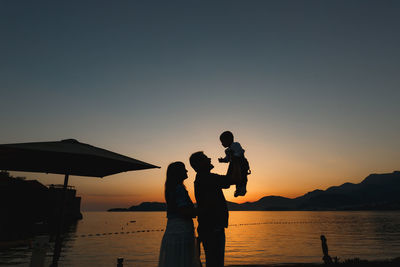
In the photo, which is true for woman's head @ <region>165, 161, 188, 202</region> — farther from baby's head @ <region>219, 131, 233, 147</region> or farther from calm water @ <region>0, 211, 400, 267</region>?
calm water @ <region>0, 211, 400, 267</region>

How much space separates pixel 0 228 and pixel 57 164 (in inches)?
3038

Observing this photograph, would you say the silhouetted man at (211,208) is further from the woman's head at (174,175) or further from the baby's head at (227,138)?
the baby's head at (227,138)

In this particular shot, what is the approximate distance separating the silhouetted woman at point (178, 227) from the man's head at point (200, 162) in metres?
0.45

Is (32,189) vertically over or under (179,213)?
over

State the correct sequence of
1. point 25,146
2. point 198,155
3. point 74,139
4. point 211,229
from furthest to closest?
1. point 74,139
2. point 25,146
3. point 198,155
4. point 211,229

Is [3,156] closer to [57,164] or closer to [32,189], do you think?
[57,164]

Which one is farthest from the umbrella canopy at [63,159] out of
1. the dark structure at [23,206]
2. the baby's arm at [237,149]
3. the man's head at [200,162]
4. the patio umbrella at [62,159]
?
the dark structure at [23,206]

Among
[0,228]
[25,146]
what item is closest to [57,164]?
[25,146]

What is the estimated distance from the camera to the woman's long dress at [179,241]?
3.90 metres

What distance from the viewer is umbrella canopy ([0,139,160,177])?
506 centimetres

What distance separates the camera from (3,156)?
556 cm

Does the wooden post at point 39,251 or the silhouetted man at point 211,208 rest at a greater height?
the silhouetted man at point 211,208

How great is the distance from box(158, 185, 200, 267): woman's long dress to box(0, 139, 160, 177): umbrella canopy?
2.17 metres

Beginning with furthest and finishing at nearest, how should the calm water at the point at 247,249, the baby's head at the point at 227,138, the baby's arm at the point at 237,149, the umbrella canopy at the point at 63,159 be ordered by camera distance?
the calm water at the point at 247,249, the umbrella canopy at the point at 63,159, the baby's head at the point at 227,138, the baby's arm at the point at 237,149
